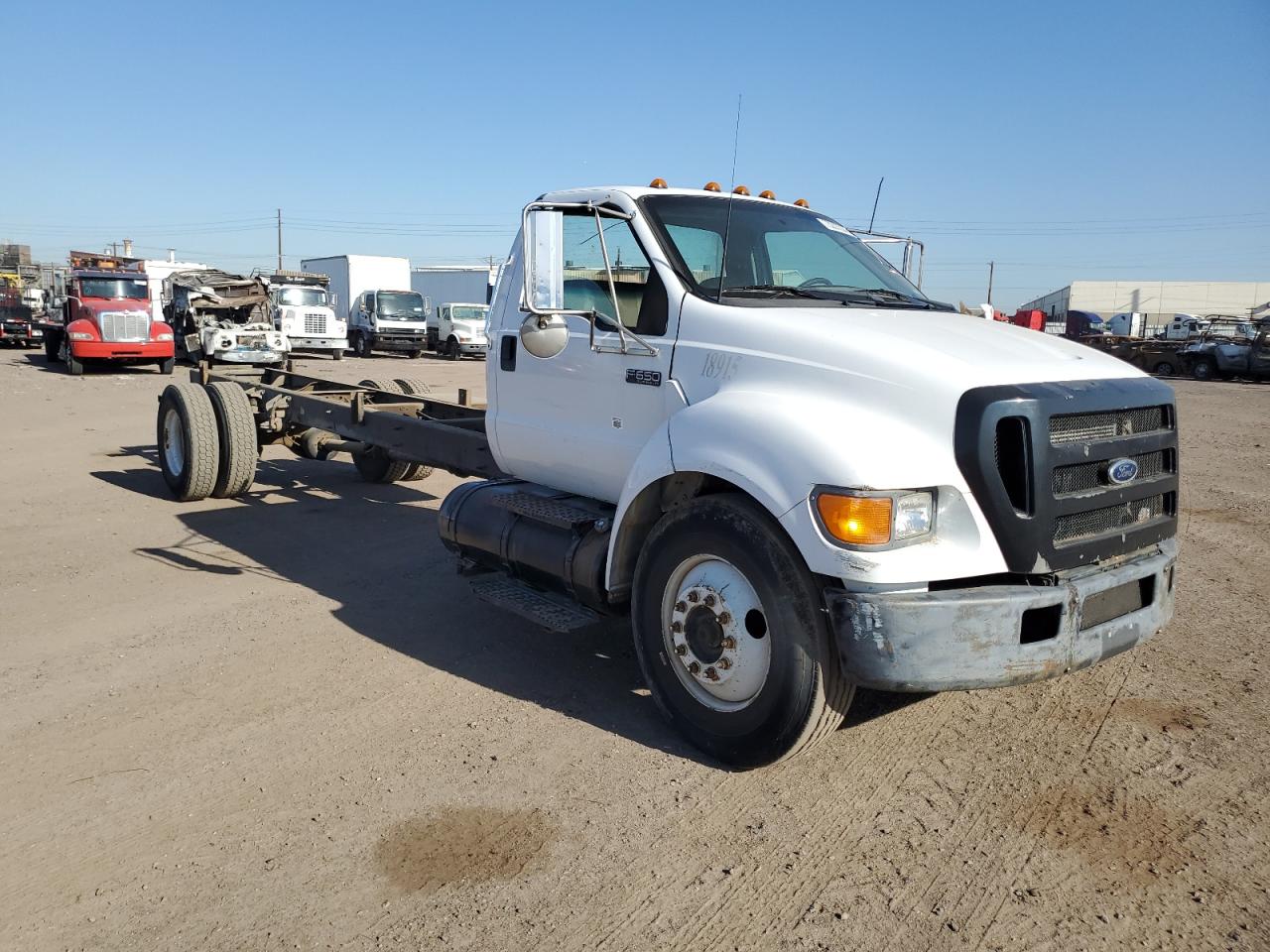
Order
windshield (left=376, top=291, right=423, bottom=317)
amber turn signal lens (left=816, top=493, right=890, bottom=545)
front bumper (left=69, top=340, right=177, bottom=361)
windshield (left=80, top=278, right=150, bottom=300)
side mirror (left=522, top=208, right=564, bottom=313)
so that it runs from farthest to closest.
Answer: windshield (left=376, top=291, right=423, bottom=317) → windshield (left=80, top=278, right=150, bottom=300) → front bumper (left=69, top=340, right=177, bottom=361) → side mirror (left=522, top=208, right=564, bottom=313) → amber turn signal lens (left=816, top=493, right=890, bottom=545)

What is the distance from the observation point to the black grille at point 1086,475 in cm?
340

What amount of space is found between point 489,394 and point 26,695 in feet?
8.79

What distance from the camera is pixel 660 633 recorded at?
3.98 m

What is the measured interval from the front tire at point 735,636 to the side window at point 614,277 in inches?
39.9

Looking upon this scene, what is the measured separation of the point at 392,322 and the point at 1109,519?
29.8 metres

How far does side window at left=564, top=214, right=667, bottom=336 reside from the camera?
434cm

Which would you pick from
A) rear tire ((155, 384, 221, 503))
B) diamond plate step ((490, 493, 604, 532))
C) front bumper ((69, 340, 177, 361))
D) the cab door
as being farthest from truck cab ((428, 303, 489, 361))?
diamond plate step ((490, 493, 604, 532))

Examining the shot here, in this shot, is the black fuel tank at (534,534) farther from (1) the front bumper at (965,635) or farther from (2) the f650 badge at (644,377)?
(1) the front bumper at (965,635)

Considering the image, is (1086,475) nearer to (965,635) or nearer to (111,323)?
(965,635)

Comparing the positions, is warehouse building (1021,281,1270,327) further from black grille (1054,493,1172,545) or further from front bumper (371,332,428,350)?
black grille (1054,493,1172,545)

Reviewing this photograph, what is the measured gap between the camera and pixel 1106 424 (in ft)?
11.8

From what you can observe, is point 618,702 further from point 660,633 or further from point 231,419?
point 231,419

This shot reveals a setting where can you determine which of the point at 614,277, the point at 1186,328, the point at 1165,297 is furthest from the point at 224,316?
the point at 1165,297

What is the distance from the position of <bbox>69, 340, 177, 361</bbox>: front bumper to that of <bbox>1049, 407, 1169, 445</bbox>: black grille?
22.7 meters
